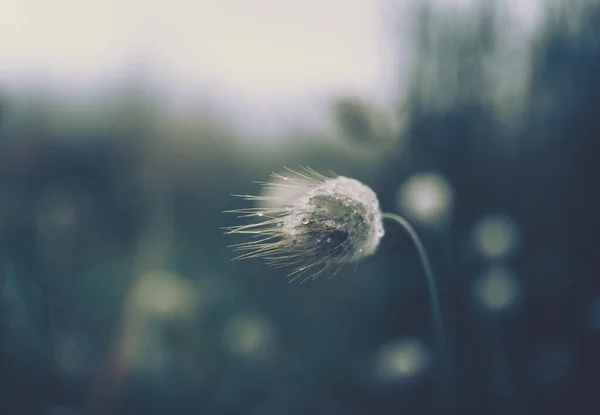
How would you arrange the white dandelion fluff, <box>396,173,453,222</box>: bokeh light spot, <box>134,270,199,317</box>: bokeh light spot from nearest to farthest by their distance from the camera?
the white dandelion fluff < <box>396,173,453,222</box>: bokeh light spot < <box>134,270,199,317</box>: bokeh light spot

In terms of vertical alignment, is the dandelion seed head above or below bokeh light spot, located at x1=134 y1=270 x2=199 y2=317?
above

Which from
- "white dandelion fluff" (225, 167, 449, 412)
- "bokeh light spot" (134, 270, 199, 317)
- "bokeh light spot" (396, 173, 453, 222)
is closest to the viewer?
"white dandelion fluff" (225, 167, 449, 412)

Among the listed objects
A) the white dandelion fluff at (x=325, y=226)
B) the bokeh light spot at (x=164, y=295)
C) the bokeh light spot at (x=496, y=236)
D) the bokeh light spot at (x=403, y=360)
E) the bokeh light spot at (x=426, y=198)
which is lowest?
the bokeh light spot at (x=403, y=360)

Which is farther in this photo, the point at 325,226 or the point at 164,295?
the point at 164,295

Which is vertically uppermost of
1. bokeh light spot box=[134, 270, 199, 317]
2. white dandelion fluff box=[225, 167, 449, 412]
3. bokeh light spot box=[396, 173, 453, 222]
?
white dandelion fluff box=[225, 167, 449, 412]

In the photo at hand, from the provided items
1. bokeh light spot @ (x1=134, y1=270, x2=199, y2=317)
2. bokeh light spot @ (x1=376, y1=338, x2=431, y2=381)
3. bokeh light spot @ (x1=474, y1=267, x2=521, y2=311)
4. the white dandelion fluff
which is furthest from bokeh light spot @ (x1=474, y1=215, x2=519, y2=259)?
bokeh light spot @ (x1=134, y1=270, x2=199, y2=317)

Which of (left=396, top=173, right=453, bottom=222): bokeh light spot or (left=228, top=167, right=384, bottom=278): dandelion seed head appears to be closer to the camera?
(left=228, top=167, right=384, bottom=278): dandelion seed head

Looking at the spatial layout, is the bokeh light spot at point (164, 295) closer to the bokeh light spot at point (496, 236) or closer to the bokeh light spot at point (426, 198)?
the bokeh light spot at point (426, 198)

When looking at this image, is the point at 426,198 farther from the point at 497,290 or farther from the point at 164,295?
the point at 164,295

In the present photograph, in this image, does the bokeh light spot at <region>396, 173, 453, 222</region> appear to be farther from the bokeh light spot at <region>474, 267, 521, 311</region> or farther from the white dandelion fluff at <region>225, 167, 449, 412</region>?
A: the white dandelion fluff at <region>225, 167, 449, 412</region>

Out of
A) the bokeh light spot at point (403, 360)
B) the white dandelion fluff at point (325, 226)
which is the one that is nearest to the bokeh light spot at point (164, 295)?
the bokeh light spot at point (403, 360)

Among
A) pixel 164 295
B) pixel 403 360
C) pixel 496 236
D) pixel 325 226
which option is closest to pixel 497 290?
pixel 496 236
